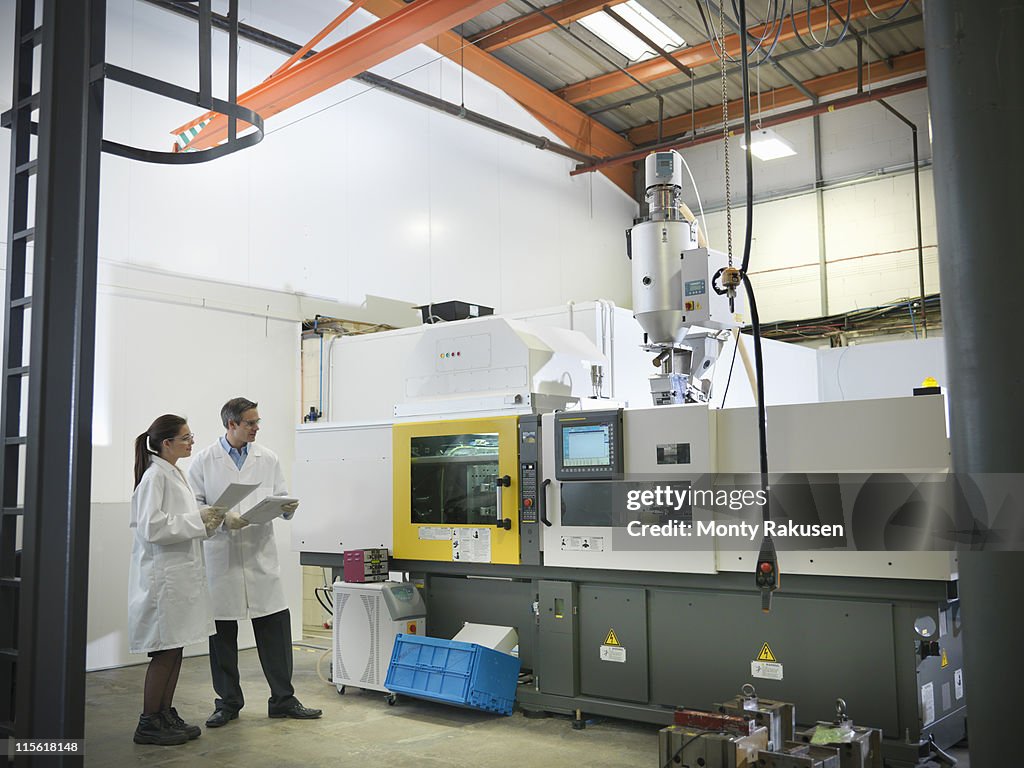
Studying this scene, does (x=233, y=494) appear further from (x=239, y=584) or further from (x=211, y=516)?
(x=239, y=584)

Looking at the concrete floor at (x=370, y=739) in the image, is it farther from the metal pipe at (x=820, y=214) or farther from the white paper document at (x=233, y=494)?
the metal pipe at (x=820, y=214)

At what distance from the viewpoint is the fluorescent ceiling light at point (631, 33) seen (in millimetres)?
7320

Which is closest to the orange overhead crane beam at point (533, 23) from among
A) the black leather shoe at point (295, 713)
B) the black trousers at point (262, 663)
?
the black trousers at point (262, 663)

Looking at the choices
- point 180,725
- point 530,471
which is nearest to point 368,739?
point 180,725

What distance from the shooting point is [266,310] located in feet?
20.7

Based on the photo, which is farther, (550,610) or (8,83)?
(8,83)

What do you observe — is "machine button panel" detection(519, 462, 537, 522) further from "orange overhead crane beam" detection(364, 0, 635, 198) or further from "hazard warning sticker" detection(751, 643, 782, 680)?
"orange overhead crane beam" detection(364, 0, 635, 198)

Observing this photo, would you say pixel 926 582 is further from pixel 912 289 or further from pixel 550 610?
pixel 912 289

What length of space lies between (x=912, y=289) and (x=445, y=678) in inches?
249

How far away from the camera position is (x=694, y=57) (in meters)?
7.88

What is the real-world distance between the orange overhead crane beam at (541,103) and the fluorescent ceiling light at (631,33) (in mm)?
986

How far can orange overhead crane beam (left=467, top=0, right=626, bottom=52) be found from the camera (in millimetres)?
7012

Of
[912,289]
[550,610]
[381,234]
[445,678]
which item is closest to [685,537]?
[550,610]

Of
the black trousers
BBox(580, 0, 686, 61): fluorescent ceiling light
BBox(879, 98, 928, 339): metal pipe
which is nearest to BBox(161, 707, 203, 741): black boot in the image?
the black trousers
